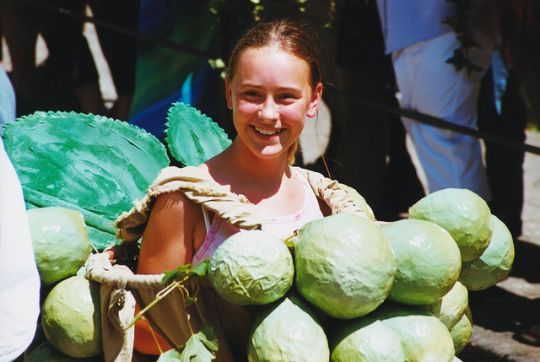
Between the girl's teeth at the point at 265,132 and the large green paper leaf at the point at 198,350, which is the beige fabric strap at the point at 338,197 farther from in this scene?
the large green paper leaf at the point at 198,350

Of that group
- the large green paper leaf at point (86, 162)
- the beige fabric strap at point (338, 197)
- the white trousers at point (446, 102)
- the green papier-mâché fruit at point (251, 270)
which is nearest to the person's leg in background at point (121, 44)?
the white trousers at point (446, 102)

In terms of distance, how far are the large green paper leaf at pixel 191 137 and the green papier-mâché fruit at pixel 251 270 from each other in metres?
0.84

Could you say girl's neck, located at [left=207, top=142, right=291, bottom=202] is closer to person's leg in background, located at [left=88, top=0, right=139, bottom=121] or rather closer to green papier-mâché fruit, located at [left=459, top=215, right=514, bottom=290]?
green papier-mâché fruit, located at [left=459, top=215, right=514, bottom=290]

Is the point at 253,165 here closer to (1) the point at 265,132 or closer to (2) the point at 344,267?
(1) the point at 265,132

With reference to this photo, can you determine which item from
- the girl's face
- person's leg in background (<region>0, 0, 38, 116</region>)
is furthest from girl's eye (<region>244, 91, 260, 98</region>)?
person's leg in background (<region>0, 0, 38, 116</region>)

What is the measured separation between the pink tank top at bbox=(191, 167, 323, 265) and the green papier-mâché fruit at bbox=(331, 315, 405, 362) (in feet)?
1.25

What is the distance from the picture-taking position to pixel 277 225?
2156 millimetres

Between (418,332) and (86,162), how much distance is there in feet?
3.67

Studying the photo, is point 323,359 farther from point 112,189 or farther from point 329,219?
point 112,189

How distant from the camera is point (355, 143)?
15.4ft

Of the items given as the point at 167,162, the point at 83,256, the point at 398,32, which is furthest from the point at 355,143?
the point at 83,256

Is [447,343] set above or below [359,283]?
below

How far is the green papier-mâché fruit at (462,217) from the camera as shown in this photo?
1.86 meters

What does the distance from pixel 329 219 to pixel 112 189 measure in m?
0.90
